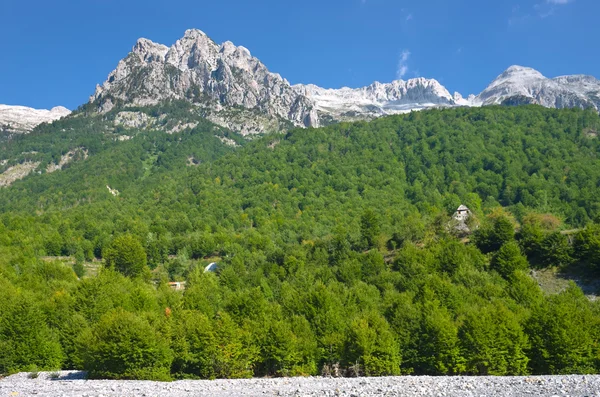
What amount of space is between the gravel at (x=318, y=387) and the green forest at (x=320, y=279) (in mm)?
4529

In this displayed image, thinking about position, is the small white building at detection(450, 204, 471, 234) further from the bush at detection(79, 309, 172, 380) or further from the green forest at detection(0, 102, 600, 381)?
the bush at detection(79, 309, 172, 380)

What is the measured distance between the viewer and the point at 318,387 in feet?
112

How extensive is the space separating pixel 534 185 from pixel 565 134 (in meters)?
46.4

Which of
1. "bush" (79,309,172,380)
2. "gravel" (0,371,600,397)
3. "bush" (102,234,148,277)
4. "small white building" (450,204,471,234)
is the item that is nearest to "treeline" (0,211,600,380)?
"bush" (79,309,172,380)

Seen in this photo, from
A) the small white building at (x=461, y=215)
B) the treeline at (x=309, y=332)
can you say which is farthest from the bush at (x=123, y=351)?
the small white building at (x=461, y=215)

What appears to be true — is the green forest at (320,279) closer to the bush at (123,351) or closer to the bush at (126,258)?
the bush at (123,351)

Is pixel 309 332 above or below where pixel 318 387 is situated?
above

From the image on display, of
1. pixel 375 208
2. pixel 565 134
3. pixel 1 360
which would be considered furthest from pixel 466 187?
pixel 1 360

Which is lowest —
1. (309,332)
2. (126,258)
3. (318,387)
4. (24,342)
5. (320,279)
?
(318,387)

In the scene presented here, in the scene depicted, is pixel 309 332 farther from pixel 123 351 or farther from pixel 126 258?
pixel 126 258

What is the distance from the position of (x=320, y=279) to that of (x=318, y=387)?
149ft

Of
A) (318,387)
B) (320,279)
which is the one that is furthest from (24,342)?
(320,279)

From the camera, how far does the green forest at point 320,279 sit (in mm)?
43688

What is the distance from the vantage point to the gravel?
30.2 m
